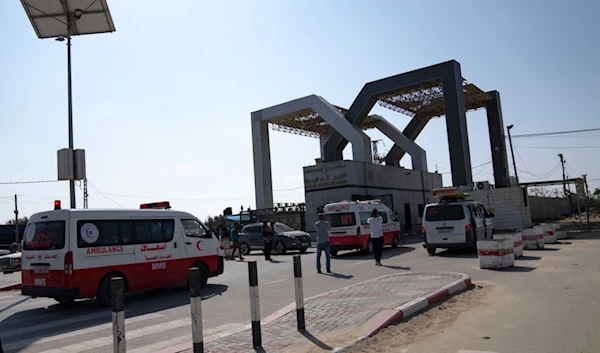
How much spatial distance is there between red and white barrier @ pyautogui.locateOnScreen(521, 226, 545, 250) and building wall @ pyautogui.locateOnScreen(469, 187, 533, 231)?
46.8ft

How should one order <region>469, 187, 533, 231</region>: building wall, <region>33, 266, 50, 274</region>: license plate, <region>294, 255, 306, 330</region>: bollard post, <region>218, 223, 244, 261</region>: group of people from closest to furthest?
<region>294, 255, 306, 330</region>: bollard post
<region>33, 266, 50, 274</region>: license plate
<region>218, 223, 244, 261</region>: group of people
<region>469, 187, 533, 231</region>: building wall

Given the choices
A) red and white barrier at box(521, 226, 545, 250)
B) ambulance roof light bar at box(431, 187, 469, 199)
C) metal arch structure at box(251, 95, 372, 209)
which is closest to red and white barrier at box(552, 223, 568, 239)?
red and white barrier at box(521, 226, 545, 250)

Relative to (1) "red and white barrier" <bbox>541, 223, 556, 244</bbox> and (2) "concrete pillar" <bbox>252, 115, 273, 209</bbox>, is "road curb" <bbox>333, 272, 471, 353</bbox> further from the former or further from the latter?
(2) "concrete pillar" <bbox>252, 115, 273, 209</bbox>

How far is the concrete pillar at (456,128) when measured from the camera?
1318 inches

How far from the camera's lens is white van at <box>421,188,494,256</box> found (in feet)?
56.6

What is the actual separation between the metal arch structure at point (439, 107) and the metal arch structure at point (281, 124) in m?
1.97

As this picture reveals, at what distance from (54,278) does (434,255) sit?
1287cm

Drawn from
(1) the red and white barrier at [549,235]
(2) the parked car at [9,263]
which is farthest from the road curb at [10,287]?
(1) the red and white barrier at [549,235]

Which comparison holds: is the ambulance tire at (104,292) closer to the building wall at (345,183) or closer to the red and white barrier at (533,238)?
the red and white barrier at (533,238)

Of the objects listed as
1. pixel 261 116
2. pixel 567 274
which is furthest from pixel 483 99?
pixel 567 274

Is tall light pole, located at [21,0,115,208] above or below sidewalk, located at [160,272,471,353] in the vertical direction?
above

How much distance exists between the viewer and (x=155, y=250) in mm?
11258

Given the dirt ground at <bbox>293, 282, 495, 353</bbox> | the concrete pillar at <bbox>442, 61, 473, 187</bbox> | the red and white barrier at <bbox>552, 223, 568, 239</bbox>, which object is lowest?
the dirt ground at <bbox>293, 282, 495, 353</bbox>

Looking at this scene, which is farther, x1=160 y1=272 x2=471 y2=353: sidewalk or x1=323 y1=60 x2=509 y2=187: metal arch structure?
x1=323 y1=60 x2=509 y2=187: metal arch structure
